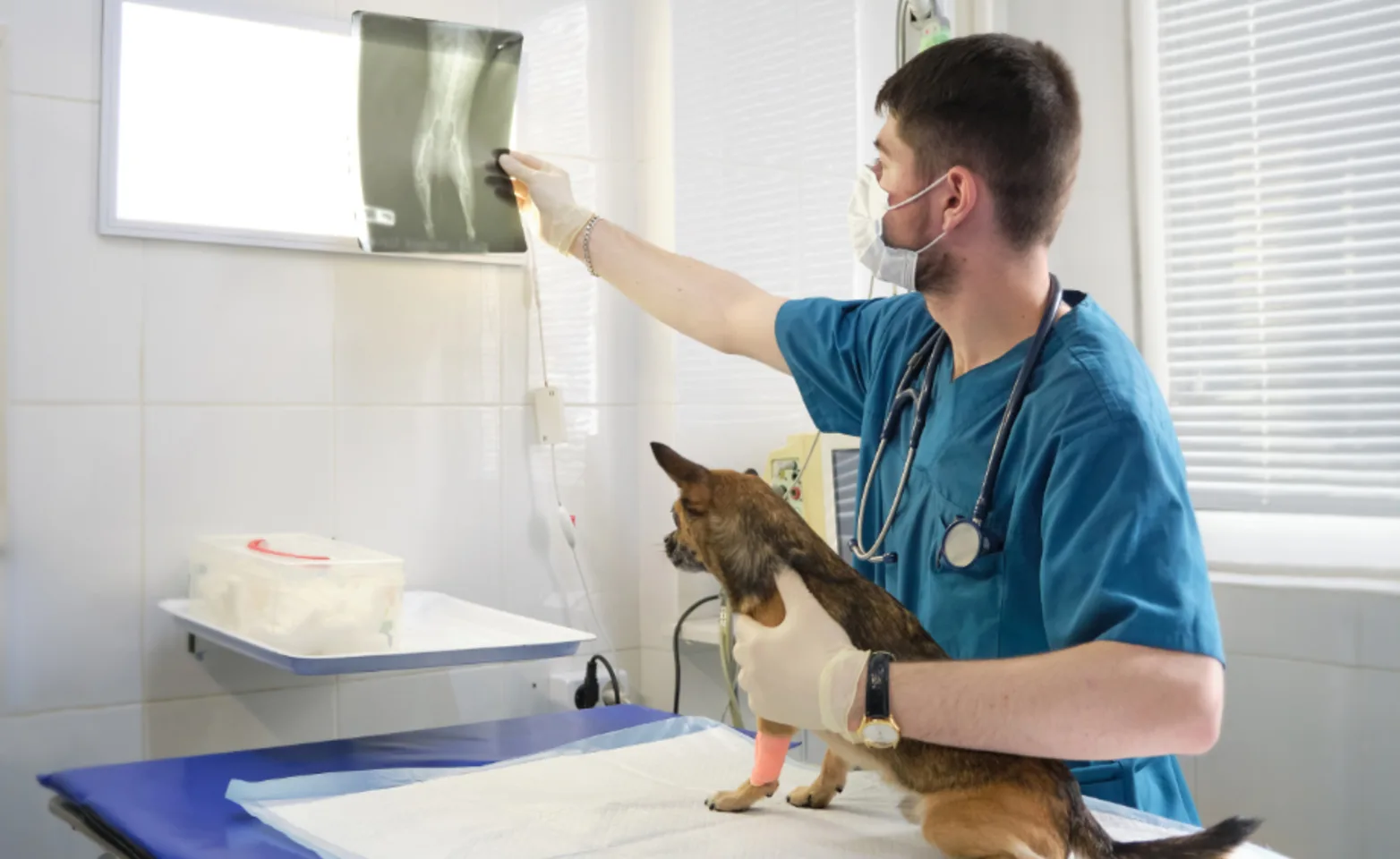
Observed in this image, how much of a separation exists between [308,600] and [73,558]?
0.45m

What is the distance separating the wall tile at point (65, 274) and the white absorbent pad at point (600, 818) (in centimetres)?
75

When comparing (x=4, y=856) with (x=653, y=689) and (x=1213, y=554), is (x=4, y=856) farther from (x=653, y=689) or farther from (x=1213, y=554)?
(x=1213, y=554)

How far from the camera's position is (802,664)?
1.11 m

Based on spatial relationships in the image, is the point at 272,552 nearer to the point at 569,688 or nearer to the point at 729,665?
the point at 569,688

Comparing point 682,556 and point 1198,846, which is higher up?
point 682,556

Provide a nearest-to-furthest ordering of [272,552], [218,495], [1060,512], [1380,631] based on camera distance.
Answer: [1060,512], [272,552], [218,495], [1380,631]

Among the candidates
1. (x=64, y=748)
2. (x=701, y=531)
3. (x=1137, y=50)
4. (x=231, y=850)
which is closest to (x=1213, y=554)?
(x=1137, y=50)

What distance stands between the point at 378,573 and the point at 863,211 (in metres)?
0.77

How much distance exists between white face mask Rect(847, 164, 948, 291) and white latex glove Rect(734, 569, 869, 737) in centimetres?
40

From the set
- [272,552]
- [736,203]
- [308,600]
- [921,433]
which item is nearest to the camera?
[921,433]

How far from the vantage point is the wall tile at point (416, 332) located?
1.93 meters

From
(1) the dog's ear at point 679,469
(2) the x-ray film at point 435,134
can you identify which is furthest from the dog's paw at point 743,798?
(2) the x-ray film at point 435,134

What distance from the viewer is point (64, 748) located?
1660 millimetres

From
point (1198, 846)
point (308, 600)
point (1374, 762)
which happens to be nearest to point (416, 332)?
point (308, 600)
